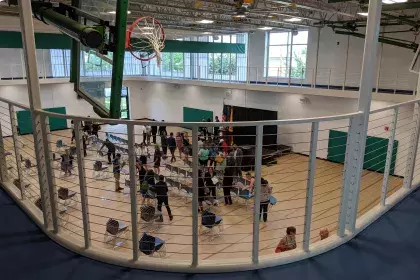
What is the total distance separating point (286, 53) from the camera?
16469 millimetres

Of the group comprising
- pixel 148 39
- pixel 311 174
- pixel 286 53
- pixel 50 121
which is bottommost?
pixel 50 121

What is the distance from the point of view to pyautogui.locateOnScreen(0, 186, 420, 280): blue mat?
2.65 m

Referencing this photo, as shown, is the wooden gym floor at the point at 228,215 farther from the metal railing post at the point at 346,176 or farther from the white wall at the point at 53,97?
the white wall at the point at 53,97

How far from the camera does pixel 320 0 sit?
34.1 feet

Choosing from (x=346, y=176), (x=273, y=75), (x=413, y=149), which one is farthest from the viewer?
(x=273, y=75)

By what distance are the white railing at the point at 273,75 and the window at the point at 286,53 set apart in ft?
0.18

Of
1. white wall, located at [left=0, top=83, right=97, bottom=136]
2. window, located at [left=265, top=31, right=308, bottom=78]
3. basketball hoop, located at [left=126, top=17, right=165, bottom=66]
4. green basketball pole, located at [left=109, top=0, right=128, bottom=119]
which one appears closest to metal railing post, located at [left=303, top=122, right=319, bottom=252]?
green basketball pole, located at [left=109, top=0, right=128, bottom=119]

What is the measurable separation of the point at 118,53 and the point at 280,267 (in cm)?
223

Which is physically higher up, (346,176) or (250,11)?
(250,11)

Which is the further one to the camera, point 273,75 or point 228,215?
point 273,75

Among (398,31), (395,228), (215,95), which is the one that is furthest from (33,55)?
(215,95)

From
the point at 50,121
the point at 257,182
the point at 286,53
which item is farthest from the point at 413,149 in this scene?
the point at 50,121

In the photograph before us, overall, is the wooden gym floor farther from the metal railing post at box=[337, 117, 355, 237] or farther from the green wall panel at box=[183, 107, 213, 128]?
the green wall panel at box=[183, 107, 213, 128]

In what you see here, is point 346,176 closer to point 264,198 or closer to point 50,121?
point 264,198
